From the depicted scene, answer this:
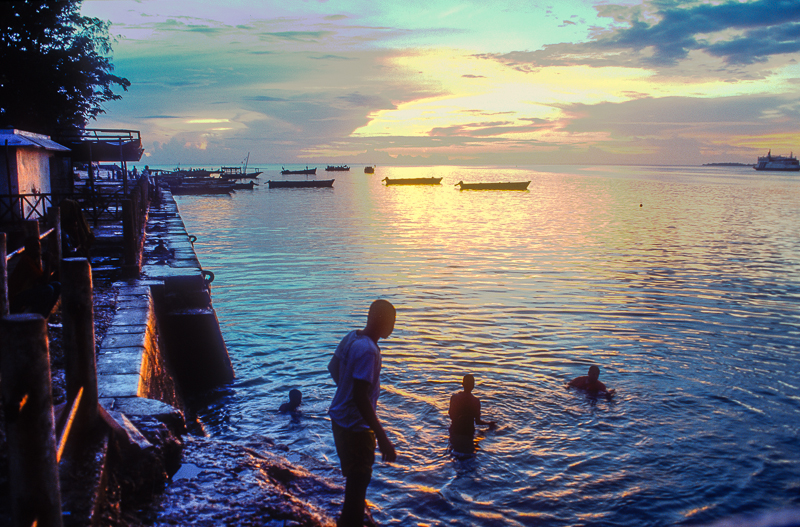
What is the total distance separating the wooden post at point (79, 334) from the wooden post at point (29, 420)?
1.11 metres

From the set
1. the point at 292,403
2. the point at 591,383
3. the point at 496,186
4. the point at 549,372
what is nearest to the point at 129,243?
the point at 292,403

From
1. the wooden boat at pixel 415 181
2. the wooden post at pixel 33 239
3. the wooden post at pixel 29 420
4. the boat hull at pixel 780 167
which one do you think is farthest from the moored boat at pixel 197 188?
the boat hull at pixel 780 167

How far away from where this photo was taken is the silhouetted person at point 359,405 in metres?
3.73

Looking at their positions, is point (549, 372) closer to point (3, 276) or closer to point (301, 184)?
point (3, 276)

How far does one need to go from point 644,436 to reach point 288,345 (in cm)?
680

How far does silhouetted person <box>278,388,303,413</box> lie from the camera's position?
7625 millimetres

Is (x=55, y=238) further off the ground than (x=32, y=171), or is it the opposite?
(x=32, y=171)

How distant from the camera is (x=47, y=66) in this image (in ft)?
86.6

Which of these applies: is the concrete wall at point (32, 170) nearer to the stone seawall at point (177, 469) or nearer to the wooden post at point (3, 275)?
the stone seawall at point (177, 469)

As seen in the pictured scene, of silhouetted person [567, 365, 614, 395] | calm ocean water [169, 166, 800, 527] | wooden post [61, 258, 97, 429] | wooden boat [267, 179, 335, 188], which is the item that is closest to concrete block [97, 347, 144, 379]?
calm ocean water [169, 166, 800, 527]

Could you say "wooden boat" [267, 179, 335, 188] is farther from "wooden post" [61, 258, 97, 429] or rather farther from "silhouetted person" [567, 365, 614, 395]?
"wooden post" [61, 258, 97, 429]

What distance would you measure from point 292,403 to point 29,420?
18.6 feet

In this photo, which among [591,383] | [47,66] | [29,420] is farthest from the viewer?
[47,66]

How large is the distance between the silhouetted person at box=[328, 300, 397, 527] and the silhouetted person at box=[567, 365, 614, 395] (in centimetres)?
529
